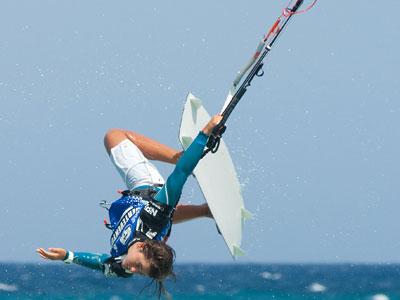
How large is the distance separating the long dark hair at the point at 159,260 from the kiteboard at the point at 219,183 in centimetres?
119

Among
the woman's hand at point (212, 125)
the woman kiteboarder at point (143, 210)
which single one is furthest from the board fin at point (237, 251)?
the woman's hand at point (212, 125)

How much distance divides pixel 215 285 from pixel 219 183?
38561 millimetres

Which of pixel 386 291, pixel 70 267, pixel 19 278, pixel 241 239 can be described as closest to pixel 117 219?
pixel 241 239

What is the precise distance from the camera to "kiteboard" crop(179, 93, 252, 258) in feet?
33.8

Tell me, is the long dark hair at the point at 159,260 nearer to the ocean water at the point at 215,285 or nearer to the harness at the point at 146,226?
the harness at the point at 146,226

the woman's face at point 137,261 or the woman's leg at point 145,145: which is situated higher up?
the woman's leg at point 145,145

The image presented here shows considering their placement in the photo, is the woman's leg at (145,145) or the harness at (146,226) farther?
the woman's leg at (145,145)

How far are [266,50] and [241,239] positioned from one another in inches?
96.8

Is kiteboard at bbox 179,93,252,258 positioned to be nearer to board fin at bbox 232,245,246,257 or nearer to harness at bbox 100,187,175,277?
board fin at bbox 232,245,246,257

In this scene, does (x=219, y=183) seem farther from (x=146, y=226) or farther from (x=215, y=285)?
(x=215, y=285)

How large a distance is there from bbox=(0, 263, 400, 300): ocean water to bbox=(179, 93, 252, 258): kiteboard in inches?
884

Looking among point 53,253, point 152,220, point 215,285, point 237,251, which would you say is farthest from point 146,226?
point 215,285

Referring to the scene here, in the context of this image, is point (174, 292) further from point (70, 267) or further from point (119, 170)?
point (119, 170)

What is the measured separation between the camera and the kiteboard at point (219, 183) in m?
10.3
